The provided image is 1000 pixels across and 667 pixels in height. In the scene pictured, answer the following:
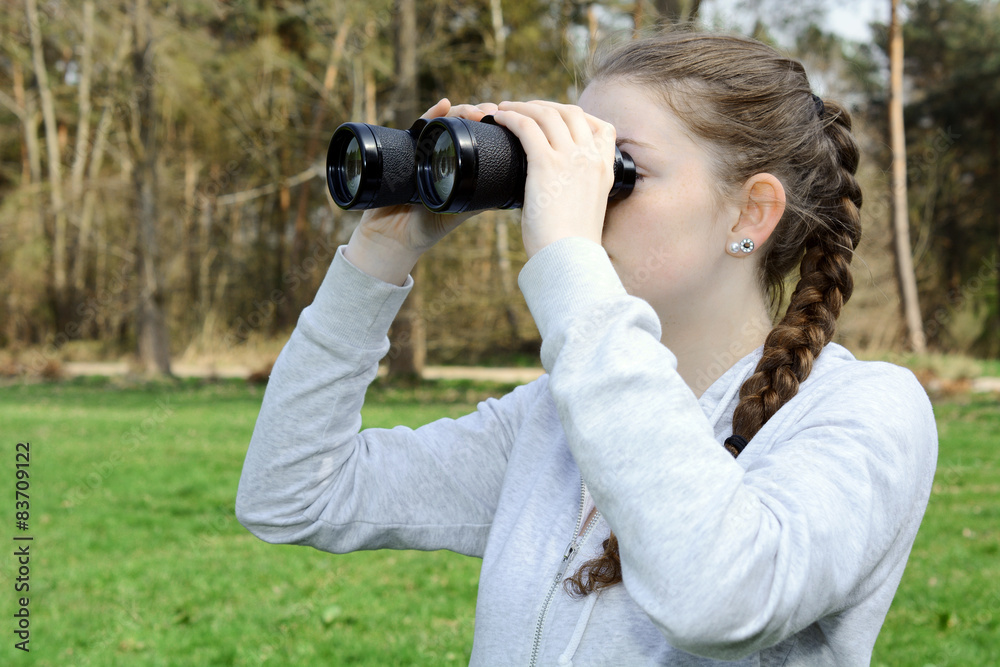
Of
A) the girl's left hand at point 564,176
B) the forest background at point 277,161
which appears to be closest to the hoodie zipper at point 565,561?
the girl's left hand at point 564,176

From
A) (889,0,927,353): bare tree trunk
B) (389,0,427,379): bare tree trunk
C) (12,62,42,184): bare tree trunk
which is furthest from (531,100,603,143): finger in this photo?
(12,62,42,184): bare tree trunk

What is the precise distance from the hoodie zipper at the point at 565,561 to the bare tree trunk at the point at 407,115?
7845 millimetres

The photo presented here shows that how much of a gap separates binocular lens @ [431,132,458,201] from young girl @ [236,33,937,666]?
75mm

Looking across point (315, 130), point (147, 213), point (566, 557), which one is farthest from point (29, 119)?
point (566, 557)

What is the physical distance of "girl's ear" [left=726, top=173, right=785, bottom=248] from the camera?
1.15 metres

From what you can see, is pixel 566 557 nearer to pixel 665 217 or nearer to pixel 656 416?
pixel 656 416

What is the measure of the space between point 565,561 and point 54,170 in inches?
661

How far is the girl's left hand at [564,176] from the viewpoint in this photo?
0.92 meters

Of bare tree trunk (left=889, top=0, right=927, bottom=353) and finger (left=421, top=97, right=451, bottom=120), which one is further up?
finger (left=421, top=97, right=451, bottom=120)

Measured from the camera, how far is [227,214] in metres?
17.1

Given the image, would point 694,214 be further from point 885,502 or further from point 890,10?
point 890,10

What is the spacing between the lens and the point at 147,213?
10828mm

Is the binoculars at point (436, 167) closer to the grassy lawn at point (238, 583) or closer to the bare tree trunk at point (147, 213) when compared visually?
the grassy lawn at point (238, 583)

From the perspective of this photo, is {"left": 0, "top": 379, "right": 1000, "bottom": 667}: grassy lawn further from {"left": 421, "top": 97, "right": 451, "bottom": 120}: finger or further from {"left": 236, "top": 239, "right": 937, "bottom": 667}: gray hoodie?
{"left": 421, "top": 97, "right": 451, "bottom": 120}: finger
